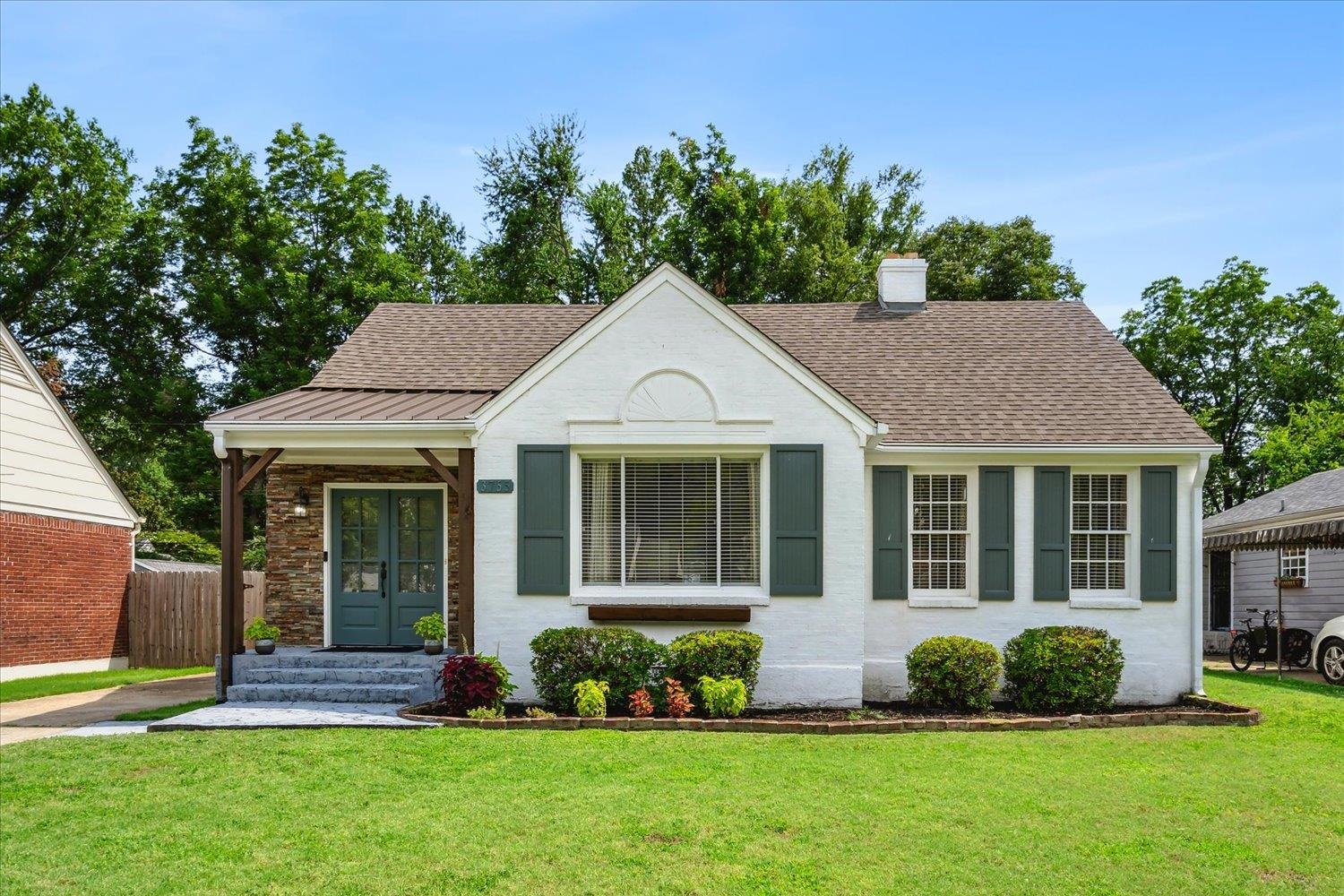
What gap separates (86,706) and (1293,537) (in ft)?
54.4

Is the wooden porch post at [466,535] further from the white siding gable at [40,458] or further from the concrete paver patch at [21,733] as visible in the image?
the white siding gable at [40,458]

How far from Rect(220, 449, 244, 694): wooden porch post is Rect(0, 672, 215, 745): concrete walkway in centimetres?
112

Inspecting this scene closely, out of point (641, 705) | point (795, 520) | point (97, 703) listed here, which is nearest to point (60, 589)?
point (97, 703)

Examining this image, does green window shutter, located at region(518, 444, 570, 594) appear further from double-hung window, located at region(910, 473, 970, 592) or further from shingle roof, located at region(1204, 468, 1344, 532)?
shingle roof, located at region(1204, 468, 1344, 532)

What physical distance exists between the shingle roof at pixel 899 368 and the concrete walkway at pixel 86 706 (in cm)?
358

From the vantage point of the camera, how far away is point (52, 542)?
15.6 m

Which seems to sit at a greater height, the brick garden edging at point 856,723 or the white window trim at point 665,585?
the white window trim at point 665,585

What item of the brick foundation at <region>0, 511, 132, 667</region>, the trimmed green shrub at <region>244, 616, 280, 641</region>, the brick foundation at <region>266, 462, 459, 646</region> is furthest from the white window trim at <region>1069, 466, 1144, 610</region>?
the brick foundation at <region>0, 511, 132, 667</region>

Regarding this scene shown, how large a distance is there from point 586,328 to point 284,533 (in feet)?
16.6

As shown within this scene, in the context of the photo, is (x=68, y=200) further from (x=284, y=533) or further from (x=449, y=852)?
(x=449, y=852)

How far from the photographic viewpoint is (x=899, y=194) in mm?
32344

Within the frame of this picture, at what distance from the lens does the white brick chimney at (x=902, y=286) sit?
15.4 metres

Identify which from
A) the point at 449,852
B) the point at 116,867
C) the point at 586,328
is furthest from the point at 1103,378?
the point at 116,867

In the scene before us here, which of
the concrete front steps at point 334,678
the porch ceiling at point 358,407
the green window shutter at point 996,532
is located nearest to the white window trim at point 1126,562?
the green window shutter at point 996,532
